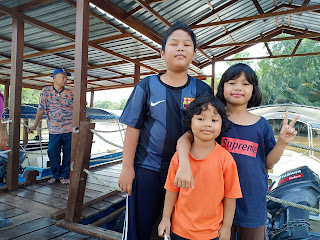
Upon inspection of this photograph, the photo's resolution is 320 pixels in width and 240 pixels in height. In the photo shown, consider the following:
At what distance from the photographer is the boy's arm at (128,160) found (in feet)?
4.29

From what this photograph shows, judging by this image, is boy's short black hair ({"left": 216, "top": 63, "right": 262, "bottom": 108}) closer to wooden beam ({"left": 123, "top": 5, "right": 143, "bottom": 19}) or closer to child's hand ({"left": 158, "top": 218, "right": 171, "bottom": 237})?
child's hand ({"left": 158, "top": 218, "right": 171, "bottom": 237})

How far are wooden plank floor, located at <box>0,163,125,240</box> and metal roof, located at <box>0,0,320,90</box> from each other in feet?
7.80

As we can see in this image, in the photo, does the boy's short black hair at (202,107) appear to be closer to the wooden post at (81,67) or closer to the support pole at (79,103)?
the support pole at (79,103)

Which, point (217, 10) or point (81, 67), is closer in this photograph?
point (81, 67)

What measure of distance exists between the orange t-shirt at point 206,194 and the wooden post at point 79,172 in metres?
1.24

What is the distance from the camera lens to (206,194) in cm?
113

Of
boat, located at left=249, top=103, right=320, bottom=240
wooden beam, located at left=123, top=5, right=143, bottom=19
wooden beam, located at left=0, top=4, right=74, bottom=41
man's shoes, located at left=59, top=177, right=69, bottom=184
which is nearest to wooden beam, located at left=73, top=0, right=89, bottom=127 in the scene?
wooden beam, located at left=0, top=4, right=74, bottom=41

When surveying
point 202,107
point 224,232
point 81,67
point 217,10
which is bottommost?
point 224,232

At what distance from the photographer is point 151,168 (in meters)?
1.30

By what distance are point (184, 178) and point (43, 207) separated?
220 cm

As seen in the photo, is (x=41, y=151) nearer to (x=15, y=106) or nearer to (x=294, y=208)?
(x=15, y=106)

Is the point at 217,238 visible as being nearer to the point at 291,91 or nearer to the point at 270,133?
the point at 270,133

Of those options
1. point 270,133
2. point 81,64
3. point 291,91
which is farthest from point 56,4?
point 291,91

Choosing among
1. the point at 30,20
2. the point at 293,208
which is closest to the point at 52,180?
the point at 30,20
